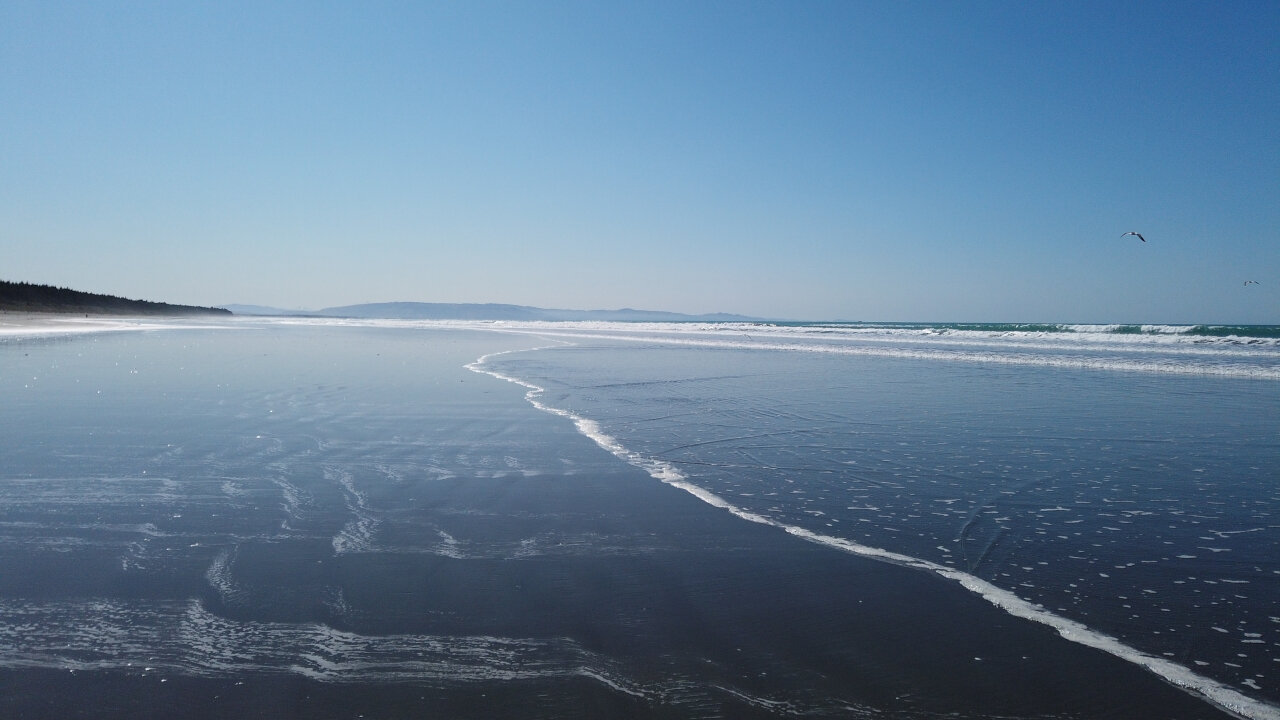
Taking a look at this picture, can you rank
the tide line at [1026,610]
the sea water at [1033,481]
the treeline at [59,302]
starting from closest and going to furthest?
1. the tide line at [1026,610]
2. the sea water at [1033,481]
3. the treeline at [59,302]

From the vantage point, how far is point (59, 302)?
7381 cm

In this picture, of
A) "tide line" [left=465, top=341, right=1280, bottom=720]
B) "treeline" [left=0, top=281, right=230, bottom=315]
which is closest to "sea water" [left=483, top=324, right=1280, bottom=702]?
"tide line" [left=465, top=341, right=1280, bottom=720]

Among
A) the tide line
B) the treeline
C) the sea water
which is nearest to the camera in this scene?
the tide line

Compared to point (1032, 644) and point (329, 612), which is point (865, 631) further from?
point (329, 612)

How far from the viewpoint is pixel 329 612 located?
3.81 meters

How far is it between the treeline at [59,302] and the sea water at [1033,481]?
7103cm

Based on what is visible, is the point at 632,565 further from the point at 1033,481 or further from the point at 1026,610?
the point at 1033,481

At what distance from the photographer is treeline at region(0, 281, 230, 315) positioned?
63.4 m

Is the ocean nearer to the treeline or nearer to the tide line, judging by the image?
the tide line

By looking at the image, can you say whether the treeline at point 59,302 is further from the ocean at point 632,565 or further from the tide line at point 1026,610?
the tide line at point 1026,610

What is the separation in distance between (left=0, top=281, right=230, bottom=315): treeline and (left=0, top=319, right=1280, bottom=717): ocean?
70.3 meters

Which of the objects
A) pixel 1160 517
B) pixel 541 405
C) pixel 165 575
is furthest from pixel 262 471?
pixel 1160 517

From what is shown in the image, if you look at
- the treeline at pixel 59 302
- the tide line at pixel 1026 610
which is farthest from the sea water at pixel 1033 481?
the treeline at pixel 59 302

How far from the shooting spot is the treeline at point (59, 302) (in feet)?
208
